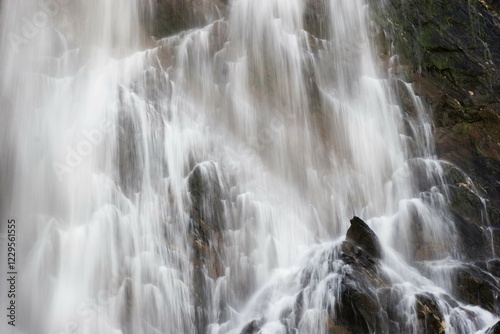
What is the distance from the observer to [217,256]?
1499cm

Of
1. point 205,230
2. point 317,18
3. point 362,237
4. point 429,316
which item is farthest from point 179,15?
point 429,316

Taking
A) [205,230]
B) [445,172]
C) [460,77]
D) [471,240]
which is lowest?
[471,240]

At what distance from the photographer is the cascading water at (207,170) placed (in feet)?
45.7

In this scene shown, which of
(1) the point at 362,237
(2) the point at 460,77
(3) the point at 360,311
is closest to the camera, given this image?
(3) the point at 360,311

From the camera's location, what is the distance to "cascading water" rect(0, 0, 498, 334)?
1393 cm

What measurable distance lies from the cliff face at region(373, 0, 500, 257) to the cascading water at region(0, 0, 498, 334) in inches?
26.5

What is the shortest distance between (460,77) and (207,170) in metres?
9.11

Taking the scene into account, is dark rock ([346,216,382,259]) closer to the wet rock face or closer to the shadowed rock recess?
the shadowed rock recess

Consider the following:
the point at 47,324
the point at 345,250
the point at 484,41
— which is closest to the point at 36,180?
the point at 47,324

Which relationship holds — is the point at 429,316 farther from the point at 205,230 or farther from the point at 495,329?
the point at 205,230

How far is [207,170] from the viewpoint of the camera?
16.0m

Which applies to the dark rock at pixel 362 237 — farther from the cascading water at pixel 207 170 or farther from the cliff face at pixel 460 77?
the cliff face at pixel 460 77

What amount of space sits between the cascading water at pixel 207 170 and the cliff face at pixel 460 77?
2.21 ft

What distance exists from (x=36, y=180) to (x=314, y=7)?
10.7 meters
